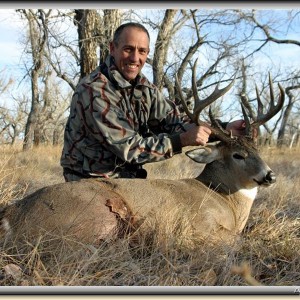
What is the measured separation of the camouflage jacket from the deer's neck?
0.47 metres

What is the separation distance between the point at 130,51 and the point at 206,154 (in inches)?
43.5

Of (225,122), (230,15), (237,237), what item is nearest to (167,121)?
(225,122)

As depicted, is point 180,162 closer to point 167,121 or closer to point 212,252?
point 167,121

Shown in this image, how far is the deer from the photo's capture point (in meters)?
3.67

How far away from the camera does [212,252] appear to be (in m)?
3.58

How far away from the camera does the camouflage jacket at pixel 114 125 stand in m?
4.27

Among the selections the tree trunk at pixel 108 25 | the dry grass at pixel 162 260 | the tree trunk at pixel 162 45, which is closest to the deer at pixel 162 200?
the dry grass at pixel 162 260

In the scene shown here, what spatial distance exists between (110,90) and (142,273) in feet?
5.76

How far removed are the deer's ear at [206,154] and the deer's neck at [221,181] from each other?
86 millimetres

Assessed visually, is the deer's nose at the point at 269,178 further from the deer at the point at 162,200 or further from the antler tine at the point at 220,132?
the antler tine at the point at 220,132

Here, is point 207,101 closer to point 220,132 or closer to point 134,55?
point 220,132

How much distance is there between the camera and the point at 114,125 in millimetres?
4266

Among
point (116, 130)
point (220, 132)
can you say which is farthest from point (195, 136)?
point (116, 130)

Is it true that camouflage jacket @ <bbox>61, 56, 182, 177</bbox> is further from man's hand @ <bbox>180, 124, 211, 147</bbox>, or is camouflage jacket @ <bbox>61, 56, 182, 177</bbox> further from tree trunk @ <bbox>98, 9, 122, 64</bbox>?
tree trunk @ <bbox>98, 9, 122, 64</bbox>
